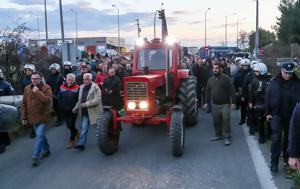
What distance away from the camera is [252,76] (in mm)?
10289

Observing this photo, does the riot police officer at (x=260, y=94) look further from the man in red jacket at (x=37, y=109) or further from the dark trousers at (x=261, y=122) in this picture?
the man in red jacket at (x=37, y=109)

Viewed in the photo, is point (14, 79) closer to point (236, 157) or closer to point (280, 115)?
point (236, 157)

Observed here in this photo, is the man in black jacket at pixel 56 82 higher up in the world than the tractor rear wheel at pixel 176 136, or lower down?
higher up

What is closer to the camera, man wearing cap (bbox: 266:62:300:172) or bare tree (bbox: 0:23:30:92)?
man wearing cap (bbox: 266:62:300:172)

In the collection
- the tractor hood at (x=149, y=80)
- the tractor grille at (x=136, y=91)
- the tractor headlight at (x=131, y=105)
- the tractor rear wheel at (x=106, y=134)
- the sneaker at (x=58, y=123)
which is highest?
the tractor hood at (x=149, y=80)

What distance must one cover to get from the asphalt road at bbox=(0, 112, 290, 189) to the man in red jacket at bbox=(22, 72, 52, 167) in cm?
40

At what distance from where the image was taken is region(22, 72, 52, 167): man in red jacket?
8406mm

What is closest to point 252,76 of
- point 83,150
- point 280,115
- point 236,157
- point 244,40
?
point 236,157

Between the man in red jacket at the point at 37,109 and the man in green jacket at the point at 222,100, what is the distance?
11.6 ft

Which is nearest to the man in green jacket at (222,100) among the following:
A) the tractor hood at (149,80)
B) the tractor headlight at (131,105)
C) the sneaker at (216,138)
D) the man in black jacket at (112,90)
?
the sneaker at (216,138)

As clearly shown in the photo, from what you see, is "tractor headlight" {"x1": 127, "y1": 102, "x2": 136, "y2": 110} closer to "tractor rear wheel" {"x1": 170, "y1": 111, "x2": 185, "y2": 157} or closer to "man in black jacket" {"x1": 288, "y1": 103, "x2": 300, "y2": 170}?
"tractor rear wheel" {"x1": 170, "y1": 111, "x2": 185, "y2": 157}

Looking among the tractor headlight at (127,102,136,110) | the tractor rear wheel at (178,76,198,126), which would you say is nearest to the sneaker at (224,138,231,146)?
the tractor rear wheel at (178,76,198,126)

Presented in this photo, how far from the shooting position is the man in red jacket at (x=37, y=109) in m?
8.41

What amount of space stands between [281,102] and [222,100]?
2673 millimetres
